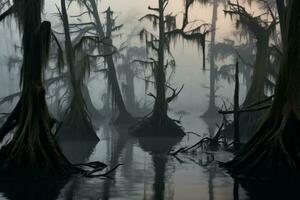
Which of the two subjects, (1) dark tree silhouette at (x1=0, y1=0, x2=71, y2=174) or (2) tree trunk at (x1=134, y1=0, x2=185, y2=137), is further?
(2) tree trunk at (x1=134, y1=0, x2=185, y2=137)

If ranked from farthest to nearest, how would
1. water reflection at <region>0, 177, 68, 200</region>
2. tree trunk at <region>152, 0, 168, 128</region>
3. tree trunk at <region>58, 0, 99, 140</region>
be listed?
Result: 1. tree trunk at <region>152, 0, 168, 128</region>
2. tree trunk at <region>58, 0, 99, 140</region>
3. water reflection at <region>0, 177, 68, 200</region>

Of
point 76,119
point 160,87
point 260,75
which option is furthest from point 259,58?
point 76,119

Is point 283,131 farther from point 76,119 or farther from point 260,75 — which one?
point 76,119

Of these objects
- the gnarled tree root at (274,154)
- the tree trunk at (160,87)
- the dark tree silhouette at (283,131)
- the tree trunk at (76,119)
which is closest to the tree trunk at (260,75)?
the tree trunk at (160,87)

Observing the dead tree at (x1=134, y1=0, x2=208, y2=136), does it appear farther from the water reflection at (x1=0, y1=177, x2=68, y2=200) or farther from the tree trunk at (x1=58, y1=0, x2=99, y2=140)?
the water reflection at (x1=0, y1=177, x2=68, y2=200)

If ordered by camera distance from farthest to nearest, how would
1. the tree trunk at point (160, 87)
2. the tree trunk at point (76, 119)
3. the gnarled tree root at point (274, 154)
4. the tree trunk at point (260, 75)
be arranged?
the tree trunk at point (160, 87)
the tree trunk at point (260, 75)
the tree trunk at point (76, 119)
the gnarled tree root at point (274, 154)

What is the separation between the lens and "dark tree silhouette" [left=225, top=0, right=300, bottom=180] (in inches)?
484

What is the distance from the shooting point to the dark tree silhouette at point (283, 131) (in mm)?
12305

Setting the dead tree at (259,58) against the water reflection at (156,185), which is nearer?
the water reflection at (156,185)

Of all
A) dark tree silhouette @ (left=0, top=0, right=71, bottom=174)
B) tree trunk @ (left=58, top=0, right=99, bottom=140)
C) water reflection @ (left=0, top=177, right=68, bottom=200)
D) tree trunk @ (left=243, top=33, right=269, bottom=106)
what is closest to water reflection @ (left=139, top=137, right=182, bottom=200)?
water reflection @ (left=0, top=177, right=68, bottom=200)

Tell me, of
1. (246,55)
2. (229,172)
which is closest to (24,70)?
(229,172)

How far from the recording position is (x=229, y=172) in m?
13.6

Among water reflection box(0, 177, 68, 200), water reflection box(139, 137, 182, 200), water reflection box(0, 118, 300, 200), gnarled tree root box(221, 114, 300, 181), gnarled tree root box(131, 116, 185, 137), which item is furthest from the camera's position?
gnarled tree root box(131, 116, 185, 137)

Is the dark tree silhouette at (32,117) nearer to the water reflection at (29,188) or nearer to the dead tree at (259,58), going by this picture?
the water reflection at (29,188)
